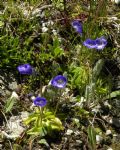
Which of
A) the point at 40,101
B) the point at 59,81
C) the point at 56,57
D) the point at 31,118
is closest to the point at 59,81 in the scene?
the point at 59,81

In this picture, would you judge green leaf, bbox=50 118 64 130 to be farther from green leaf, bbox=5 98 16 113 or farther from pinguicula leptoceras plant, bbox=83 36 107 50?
pinguicula leptoceras plant, bbox=83 36 107 50

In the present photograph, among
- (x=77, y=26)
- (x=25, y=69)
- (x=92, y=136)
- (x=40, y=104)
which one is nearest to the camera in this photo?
(x=40, y=104)

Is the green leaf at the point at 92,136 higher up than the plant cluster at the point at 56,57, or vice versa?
the plant cluster at the point at 56,57

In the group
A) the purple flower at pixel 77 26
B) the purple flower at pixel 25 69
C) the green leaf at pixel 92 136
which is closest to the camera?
the green leaf at pixel 92 136

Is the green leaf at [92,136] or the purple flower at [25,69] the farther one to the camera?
the purple flower at [25,69]

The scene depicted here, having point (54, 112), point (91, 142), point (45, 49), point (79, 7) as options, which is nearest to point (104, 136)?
point (91, 142)

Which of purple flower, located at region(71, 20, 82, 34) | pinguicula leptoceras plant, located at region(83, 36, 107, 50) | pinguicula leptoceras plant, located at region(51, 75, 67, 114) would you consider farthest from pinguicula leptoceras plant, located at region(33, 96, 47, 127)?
purple flower, located at region(71, 20, 82, 34)

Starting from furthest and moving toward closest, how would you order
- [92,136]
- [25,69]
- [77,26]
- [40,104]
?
[77,26] < [25,69] < [92,136] < [40,104]

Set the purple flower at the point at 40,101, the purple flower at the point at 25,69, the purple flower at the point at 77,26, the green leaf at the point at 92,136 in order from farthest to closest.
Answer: the purple flower at the point at 77,26 < the purple flower at the point at 25,69 < the green leaf at the point at 92,136 < the purple flower at the point at 40,101

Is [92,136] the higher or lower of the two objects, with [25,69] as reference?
lower

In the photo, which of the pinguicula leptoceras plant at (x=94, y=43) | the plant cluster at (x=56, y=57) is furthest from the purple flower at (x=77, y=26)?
the pinguicula leptoceras plant at (x=94, y=43)

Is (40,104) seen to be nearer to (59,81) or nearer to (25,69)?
(59,81)

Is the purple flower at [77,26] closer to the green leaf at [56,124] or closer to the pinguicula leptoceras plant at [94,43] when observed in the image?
the pinguicula leptoceras plant at [94,43]
